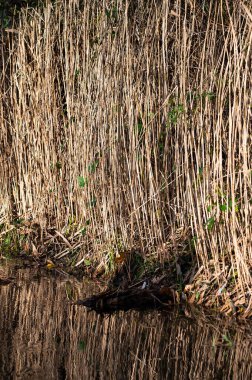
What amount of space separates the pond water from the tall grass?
335 mm

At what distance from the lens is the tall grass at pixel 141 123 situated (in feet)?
11.1

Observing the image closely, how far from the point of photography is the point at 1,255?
4.93 metres

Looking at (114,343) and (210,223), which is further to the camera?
(210,223)

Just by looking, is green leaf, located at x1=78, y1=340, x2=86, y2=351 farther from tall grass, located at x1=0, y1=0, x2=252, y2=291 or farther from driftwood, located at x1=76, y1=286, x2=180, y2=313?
tall grass, located at x1=0, y1=0, x2=252, y2=291

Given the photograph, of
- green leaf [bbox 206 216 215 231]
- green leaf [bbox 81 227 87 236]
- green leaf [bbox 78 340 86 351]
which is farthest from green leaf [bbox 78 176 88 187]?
green leaf [bbox 78 340 86 351]

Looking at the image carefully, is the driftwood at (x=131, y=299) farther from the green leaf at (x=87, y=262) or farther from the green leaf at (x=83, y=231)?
the green leaf at (x=83, y=231)

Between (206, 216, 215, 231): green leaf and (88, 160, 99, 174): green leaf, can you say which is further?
(88, 160, 99, 174): green leaf

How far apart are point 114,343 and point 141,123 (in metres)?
1.30

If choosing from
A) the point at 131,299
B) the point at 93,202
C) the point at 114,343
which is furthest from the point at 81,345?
the point at 93,202

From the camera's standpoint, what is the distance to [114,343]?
3131mm

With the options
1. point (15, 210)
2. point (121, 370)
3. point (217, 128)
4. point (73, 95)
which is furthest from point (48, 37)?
point (121, 370)

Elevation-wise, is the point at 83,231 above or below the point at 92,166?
below

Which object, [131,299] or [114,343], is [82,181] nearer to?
[131,299]

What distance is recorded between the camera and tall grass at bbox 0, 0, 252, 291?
11.1 feet
